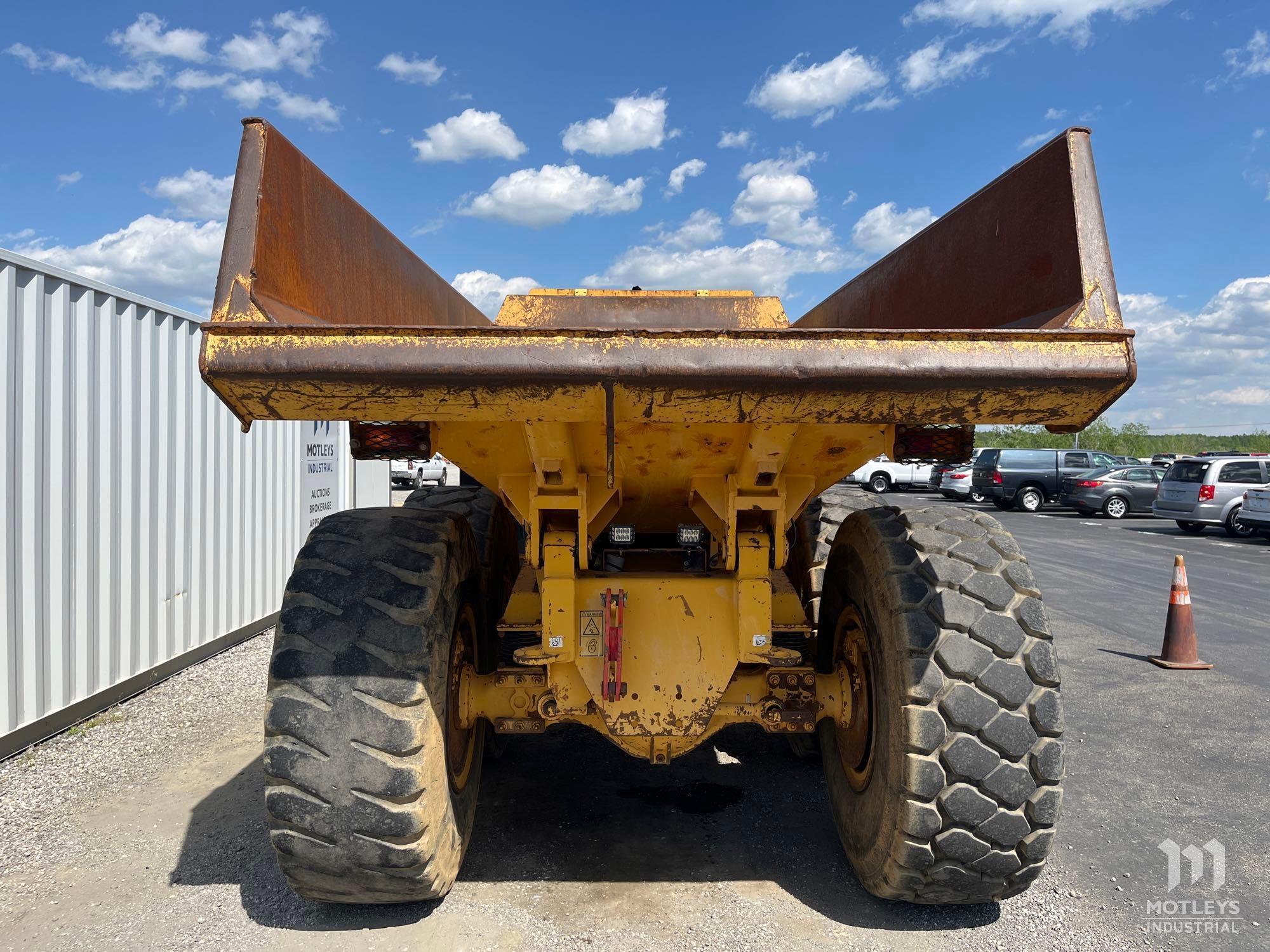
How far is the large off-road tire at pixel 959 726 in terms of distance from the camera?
2559 mm

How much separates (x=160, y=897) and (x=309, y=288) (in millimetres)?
2329

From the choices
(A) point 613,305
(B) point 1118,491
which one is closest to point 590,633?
(A) point 613,305

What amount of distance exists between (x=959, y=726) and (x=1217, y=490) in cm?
1880

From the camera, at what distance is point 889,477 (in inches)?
1248

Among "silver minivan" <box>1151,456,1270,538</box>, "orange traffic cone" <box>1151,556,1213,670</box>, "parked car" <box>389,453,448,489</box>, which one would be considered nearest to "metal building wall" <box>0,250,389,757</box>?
"orange traffic cone" <box>1151,556,1213,670</box>

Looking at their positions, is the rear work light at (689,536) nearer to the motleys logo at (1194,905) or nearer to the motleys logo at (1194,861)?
the motleys logo at (1194,905)

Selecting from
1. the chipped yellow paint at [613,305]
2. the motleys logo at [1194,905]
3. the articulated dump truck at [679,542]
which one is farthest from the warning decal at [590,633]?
the motleys logo at [1194,905]

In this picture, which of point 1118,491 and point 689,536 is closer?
point 689,536

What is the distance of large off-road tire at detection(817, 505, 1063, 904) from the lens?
2.56m

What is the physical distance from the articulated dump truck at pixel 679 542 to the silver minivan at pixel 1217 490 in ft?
58.7

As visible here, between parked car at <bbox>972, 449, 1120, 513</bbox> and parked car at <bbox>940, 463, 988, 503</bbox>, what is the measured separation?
194cm

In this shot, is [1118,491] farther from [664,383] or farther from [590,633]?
[664,383]

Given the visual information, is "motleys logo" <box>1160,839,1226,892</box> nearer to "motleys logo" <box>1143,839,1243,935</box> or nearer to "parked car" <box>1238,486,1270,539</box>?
"motleys logo" <box>1143,839,1243,935</box>

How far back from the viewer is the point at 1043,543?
15422 millimetres
